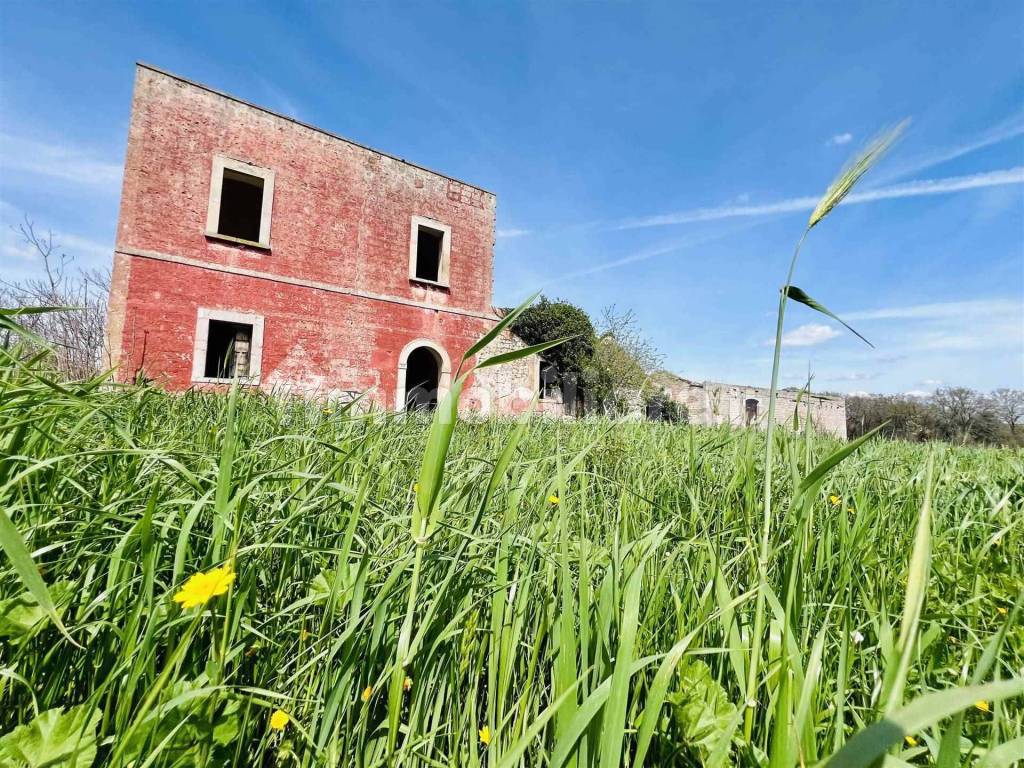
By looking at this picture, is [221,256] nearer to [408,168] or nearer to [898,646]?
[408,168]

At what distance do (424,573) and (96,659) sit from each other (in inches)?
21.4

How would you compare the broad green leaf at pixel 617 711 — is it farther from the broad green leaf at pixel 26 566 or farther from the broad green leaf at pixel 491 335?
the broad green leaf at pixel 26 566

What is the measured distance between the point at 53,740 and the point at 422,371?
13283 millimetres

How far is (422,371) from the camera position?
539 inches

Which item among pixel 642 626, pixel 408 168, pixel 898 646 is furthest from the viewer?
pixel 408 168

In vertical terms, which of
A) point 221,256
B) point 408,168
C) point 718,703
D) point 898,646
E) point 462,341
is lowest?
point 718,703

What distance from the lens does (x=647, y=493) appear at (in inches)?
68.6

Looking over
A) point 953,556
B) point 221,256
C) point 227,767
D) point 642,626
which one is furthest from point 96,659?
point 221,256

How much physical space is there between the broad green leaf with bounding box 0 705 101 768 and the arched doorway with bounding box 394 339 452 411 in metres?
9.95

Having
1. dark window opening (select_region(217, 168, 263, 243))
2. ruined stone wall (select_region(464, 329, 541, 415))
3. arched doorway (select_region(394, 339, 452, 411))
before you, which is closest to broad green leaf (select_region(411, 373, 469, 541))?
arched doorway (select_region(394, 339, 452, 411))

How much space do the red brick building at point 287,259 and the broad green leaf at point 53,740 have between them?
6830 millimetres

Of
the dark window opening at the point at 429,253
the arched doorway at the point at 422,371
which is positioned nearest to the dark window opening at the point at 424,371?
the arched doorway at the point at 422,371

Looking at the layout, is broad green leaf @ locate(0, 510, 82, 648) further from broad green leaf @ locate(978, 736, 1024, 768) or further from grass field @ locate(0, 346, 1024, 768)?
broad green leaf @ locate(978, 736, 1024, 768)

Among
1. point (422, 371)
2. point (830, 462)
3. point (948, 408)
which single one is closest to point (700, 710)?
point (830, 462)
